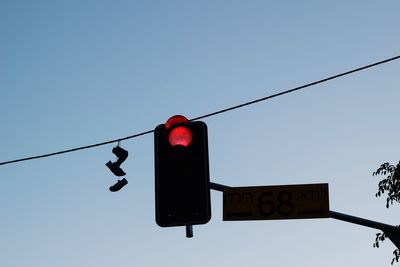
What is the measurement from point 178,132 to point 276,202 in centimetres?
135

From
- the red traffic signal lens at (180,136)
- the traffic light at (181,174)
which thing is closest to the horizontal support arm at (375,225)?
the traffic light at (181,174)

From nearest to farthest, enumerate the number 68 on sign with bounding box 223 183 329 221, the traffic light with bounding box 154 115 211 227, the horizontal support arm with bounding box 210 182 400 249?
the traffic light with bounding box 154 115 211 227
the number 68 on sign with bounding box 223 183 329 221
the horizontal support arm with bounding box 210 182 400 249

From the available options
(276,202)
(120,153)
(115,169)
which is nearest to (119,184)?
(115,169)

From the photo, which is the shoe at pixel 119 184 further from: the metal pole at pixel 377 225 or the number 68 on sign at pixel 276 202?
the metal pole at pixel 377 225

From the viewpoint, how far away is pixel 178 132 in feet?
16.8

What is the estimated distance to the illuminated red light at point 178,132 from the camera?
201 inches

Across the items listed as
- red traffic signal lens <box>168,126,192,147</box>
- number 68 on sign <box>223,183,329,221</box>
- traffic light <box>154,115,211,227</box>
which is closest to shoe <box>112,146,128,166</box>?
number 68 on sign <box>223,183,329,221</box>

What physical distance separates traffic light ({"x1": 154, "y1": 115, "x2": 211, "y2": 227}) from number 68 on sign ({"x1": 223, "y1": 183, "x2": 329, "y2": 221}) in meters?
0.99

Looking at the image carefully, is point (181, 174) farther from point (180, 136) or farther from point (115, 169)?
point (115, 169)

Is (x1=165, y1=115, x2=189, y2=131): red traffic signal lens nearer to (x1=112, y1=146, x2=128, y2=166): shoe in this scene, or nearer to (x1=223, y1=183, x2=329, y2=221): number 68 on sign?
(x1=223, y1=183, x2=329, y2=221): number 68 on sign

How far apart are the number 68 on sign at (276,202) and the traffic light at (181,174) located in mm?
991

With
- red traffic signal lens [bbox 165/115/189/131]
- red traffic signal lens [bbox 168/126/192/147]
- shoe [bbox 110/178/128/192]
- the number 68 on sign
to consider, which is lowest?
the number 68 on sign

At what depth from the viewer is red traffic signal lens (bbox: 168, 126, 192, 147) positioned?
511cm

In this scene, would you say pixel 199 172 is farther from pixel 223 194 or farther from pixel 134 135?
pixel 134 135
